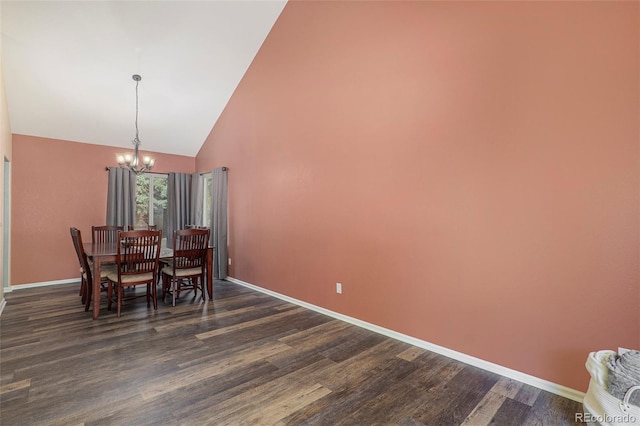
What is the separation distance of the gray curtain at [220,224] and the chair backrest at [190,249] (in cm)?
121

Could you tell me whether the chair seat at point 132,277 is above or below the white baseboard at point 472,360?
above

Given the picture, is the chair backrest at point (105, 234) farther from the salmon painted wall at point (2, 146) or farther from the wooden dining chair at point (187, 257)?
the wooden dining chair at point (187, 257)

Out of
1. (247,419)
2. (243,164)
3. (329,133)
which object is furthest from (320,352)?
(243,164)

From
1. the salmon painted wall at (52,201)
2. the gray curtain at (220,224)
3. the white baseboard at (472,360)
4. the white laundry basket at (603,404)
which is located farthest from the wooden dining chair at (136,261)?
the white laundry basket at (603,404)

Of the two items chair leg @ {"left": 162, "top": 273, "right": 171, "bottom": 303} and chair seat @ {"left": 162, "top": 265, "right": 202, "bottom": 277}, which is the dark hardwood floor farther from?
chair leg @ {"left": 162, "top": 273, "right": 171, "bottom": 303}

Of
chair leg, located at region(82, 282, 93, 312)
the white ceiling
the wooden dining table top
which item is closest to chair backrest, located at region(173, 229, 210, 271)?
the wooden dining table top

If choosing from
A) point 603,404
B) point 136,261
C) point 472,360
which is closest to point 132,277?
point 136,261

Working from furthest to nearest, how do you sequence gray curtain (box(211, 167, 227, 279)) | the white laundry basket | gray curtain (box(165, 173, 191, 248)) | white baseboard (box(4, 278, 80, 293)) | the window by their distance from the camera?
gray curtain (box(165, 173, 191, 248))
the window
gray curtain (box(211, 167, 227, 279))
white baseboard (box(4, 278, 80, 293))
the white laundry basket

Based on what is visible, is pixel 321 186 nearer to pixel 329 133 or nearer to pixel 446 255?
pixel 329 133

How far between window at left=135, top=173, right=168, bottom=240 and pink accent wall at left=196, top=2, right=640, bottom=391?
369 cm

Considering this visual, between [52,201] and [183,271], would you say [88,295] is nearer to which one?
[183,271]

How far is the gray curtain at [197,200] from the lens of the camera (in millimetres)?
6227

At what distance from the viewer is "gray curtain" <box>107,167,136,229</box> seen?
5.45 meters

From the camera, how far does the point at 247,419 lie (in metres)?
1.77
